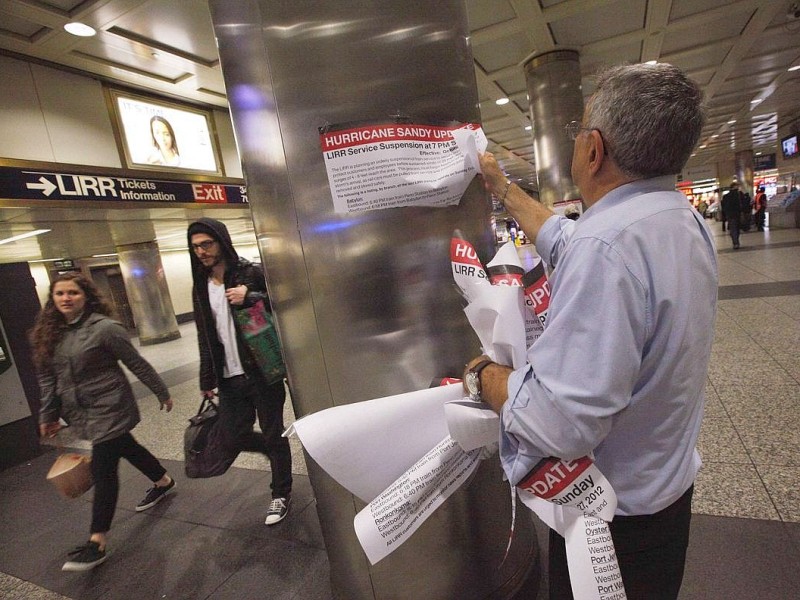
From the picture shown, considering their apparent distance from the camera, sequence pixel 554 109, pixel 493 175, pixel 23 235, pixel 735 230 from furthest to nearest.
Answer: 1. pixel 735 230
2. pixel 23 235
3. pixel 554 109
4. pixel 493 175

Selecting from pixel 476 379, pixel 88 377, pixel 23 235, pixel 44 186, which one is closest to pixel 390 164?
pixel 476 379

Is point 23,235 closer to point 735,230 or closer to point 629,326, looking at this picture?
point 629,326

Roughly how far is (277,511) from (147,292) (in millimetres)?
12069

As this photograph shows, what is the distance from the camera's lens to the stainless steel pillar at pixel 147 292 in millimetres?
12602

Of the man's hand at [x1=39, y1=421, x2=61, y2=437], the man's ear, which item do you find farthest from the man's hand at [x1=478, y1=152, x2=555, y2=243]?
the man's hand at [x1=39, y1=421, x2=61, y2=437]

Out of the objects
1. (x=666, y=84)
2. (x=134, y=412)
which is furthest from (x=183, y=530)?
(x=666, y=84)

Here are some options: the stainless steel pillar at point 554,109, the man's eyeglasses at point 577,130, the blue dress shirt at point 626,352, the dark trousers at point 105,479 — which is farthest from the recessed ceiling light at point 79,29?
the stainless steel pillar at point 554,109

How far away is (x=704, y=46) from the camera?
8.29 metres

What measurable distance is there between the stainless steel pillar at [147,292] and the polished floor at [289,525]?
30.1 feet

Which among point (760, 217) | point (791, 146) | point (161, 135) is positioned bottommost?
point (760, 217)

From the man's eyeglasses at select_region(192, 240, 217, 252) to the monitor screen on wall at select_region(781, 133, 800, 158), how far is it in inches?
903

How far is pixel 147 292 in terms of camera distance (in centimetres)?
1283

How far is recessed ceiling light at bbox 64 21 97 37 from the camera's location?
4622mm

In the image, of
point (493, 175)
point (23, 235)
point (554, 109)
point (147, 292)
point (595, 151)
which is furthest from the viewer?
point (147, 292)
